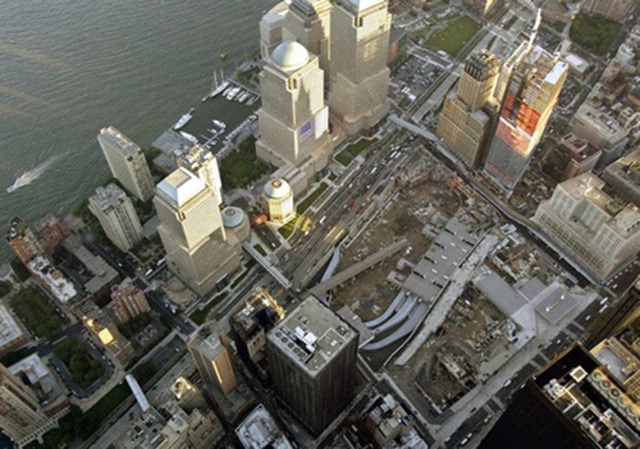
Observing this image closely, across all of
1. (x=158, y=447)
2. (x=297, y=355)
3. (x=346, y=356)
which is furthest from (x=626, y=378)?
(x=158, y=447)

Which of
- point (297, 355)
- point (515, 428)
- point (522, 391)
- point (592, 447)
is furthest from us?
point (297, 355)

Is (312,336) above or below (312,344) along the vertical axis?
above

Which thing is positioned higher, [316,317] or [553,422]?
[553,422]

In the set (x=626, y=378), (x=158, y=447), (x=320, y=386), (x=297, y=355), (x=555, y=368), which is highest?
(x=555, y=368)

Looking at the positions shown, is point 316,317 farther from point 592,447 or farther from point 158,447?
point 592,447

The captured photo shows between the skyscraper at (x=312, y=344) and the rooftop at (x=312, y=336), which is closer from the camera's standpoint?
the skyscraper at (x=312, y=344)

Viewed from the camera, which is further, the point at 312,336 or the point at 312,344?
the point at 312,336

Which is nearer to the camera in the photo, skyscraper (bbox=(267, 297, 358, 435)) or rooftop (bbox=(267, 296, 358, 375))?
skyscraper (bbox=(267, 297, 358, 435))

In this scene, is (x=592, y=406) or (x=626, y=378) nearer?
(x=592, y=406)
